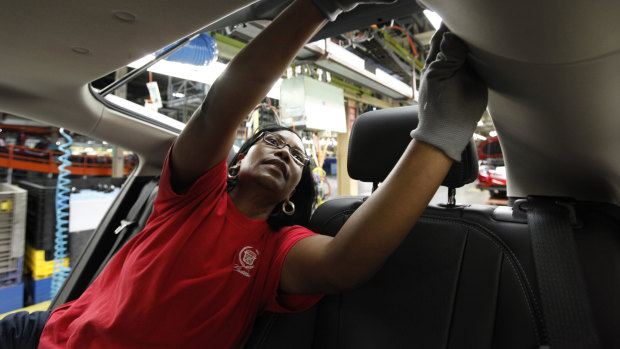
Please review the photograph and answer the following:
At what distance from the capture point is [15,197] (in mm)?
2305

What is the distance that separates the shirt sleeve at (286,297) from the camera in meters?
0.98

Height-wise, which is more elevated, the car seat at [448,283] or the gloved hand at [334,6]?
the gloved hand at [334,6]

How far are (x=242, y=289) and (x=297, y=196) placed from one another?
1.74ft

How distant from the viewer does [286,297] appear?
996 millimetres

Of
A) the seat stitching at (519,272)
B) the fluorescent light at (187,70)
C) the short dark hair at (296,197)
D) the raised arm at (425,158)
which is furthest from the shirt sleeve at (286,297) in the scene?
the fluorescent light at (187,70)

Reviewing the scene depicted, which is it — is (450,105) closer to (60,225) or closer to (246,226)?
(246,226)

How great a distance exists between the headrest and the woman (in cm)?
28

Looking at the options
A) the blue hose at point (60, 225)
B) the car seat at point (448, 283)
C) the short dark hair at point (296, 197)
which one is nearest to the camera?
the car seat at point (448, 283)

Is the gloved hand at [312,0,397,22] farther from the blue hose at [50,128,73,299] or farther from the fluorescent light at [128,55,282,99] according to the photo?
the blue hose at [50,128,73,299]

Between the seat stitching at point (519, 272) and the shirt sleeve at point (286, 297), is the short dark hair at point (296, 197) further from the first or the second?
the seat stitching at point (519, 272)

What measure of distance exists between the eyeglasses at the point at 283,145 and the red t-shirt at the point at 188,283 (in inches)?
10.1

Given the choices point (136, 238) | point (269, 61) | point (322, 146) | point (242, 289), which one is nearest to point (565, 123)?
point (269, 61)

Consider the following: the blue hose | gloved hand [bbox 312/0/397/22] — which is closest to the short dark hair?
gloved hand [bbox 312/0/397/22]

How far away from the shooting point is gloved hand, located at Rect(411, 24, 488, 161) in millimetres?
599
